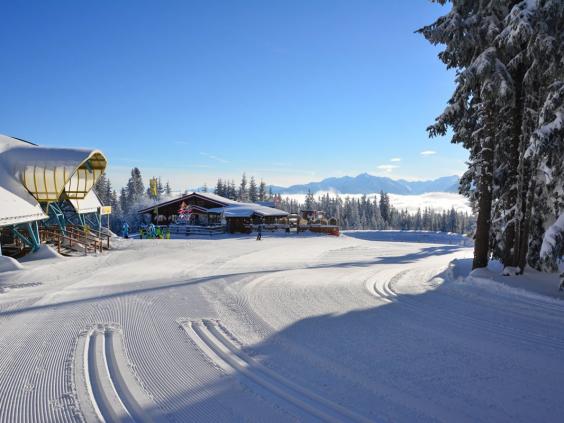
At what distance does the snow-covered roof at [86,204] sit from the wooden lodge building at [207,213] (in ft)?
43.5

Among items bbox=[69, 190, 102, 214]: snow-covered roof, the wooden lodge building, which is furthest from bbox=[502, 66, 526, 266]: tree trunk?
the wooden lodge building

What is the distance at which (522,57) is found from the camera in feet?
35.7

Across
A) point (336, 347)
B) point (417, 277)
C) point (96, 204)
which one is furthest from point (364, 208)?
point (336, 347)

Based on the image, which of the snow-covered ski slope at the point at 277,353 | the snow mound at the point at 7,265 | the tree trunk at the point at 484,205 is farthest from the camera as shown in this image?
the snow mound at the point at 7,265

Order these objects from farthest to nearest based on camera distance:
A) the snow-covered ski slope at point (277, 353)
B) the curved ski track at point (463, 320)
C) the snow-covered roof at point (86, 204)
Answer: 1. the snow-covered roof at point (86, 204)
2. the curved ski track at point (463, 320)
3. the snow-covered ski slope at point (277, 353)

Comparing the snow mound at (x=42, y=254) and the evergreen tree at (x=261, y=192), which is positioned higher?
the evergreen tree at (x=261, y=192)

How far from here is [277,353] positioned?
563cm

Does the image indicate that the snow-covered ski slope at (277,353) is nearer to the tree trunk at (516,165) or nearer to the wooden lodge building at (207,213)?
the tree trunk at (516,165)

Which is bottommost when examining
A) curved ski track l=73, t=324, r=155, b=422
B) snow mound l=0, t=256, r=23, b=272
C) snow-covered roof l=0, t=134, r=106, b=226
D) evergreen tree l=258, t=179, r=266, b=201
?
curved ski track l=73, t=324, r=155, b=422

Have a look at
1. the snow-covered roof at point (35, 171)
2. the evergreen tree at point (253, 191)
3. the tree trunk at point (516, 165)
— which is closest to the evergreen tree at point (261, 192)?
the evergreen tree at point (253, 191)

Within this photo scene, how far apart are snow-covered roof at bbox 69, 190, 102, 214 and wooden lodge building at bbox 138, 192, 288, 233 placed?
13.3m

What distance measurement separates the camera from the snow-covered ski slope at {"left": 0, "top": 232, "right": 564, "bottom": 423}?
4094mm

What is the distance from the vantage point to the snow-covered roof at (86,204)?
23489mm

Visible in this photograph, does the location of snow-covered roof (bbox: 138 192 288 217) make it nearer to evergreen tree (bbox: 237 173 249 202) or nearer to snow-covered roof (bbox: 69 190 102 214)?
snow-covered roof (bbox: 69 190 102 214)
